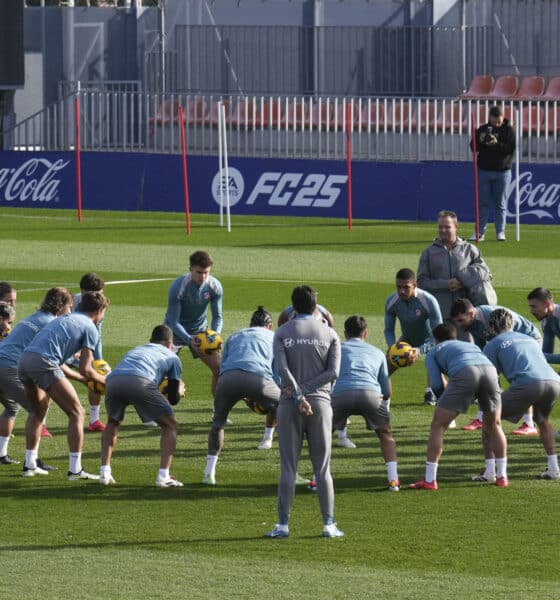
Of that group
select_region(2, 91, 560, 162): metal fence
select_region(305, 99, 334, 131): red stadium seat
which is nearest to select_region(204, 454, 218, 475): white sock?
select_region(2, 91, 560, 162): metal fence

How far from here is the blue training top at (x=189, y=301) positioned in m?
17.5

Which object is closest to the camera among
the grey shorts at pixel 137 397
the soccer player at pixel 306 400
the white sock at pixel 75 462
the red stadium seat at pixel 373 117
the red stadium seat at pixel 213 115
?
the soccer player at pixel 306 400

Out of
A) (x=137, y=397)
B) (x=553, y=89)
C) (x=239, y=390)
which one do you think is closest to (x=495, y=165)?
(x=553, y=89)

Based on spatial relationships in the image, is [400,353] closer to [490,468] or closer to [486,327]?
[486,327]

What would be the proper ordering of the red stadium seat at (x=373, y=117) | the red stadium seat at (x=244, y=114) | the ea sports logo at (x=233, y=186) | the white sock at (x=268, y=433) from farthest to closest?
the red stadium seat at (x=244, y=114)
the red stadium seat at (x=373, y=117)
the ea sports logo at (x=233, y=186)
the white sock at (x=268, y=433)

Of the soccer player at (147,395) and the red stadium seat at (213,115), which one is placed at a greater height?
the red stadium seat at (213,115)

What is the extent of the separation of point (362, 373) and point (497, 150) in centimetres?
1909

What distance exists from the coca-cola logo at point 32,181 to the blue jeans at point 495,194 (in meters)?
12.8

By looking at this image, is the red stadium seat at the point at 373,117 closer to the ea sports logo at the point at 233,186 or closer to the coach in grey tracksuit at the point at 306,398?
the ea sports logo at the point at 233,186

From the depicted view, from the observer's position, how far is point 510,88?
147ft

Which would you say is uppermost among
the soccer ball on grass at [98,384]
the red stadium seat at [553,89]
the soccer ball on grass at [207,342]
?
the red stadium seat at [553,89]

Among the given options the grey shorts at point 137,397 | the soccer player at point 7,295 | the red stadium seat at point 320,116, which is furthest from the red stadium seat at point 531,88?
the grey shorts at point 137,397

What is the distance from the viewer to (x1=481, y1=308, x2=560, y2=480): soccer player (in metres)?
13.9

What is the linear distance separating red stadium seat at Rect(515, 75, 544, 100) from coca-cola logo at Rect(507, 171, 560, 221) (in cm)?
952
